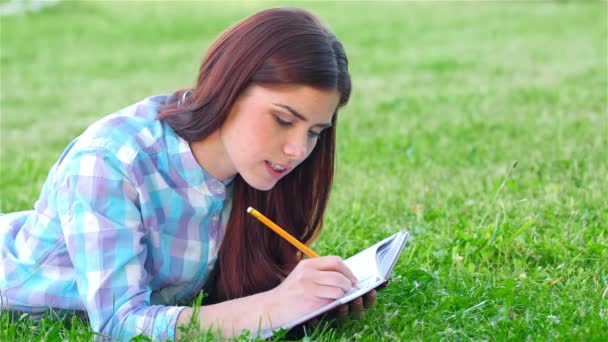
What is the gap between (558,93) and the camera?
23.8 feet

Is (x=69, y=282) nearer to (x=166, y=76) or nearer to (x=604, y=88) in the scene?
(x=604, y=88)

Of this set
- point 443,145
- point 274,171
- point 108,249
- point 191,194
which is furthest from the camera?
point 443,145

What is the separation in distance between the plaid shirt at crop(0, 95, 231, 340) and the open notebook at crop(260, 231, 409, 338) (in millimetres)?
408

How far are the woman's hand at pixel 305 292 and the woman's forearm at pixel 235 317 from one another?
0.02 m

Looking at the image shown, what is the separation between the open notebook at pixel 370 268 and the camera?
8.47 ft

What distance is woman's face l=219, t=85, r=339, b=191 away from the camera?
2.64 meters

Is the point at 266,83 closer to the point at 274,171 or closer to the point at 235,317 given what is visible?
the point at 274,171

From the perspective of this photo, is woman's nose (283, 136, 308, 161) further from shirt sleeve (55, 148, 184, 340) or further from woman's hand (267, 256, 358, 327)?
shirt sleeve (55, 148, 184, 340)

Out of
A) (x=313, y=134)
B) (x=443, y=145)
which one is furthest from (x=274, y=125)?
(x=443, y=145)

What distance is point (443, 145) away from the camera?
5688 millimetres

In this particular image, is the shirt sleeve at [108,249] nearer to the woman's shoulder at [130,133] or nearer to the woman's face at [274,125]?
the woman's shoulder at [130,133]

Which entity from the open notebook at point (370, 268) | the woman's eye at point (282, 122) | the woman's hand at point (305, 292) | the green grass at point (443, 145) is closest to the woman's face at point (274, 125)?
the woman's eye at point (282, 122)

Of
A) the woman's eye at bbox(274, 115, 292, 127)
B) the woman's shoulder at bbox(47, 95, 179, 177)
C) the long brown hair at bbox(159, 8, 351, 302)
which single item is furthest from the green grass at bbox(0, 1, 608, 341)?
the woman's eye at bbox(274, 115, 292, 127)

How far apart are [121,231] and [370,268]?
0.77 metres
